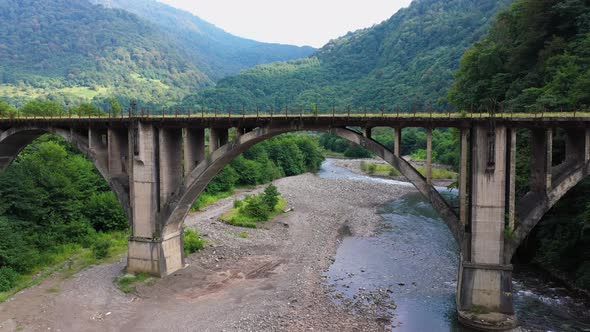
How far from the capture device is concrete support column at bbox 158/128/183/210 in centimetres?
2739

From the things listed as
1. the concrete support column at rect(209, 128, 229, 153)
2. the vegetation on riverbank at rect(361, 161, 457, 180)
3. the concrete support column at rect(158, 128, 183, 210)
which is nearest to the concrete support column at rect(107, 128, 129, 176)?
the concrete support column at rect(158, 128, 183, 210)

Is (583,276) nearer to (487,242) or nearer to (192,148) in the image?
(487,242)

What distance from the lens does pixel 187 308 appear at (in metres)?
24.1

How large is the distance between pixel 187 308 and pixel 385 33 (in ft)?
577

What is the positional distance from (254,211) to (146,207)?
19.2 m

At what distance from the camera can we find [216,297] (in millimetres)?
25531

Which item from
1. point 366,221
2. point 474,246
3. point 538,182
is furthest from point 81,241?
point 538,182

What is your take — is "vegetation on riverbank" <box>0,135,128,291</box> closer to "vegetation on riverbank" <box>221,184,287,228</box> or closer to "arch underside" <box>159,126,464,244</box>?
"arch underside" <box>159,126,464,244</box>

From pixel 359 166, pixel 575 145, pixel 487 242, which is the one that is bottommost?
pixel 359 166

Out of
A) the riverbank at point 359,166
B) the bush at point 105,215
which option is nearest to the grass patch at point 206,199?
the bush at point 105,215

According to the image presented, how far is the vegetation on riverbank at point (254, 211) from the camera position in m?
43.7

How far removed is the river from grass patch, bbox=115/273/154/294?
1106cm

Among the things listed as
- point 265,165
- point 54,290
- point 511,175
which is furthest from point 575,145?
point 265,165

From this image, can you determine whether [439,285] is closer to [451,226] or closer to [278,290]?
[451,226]
